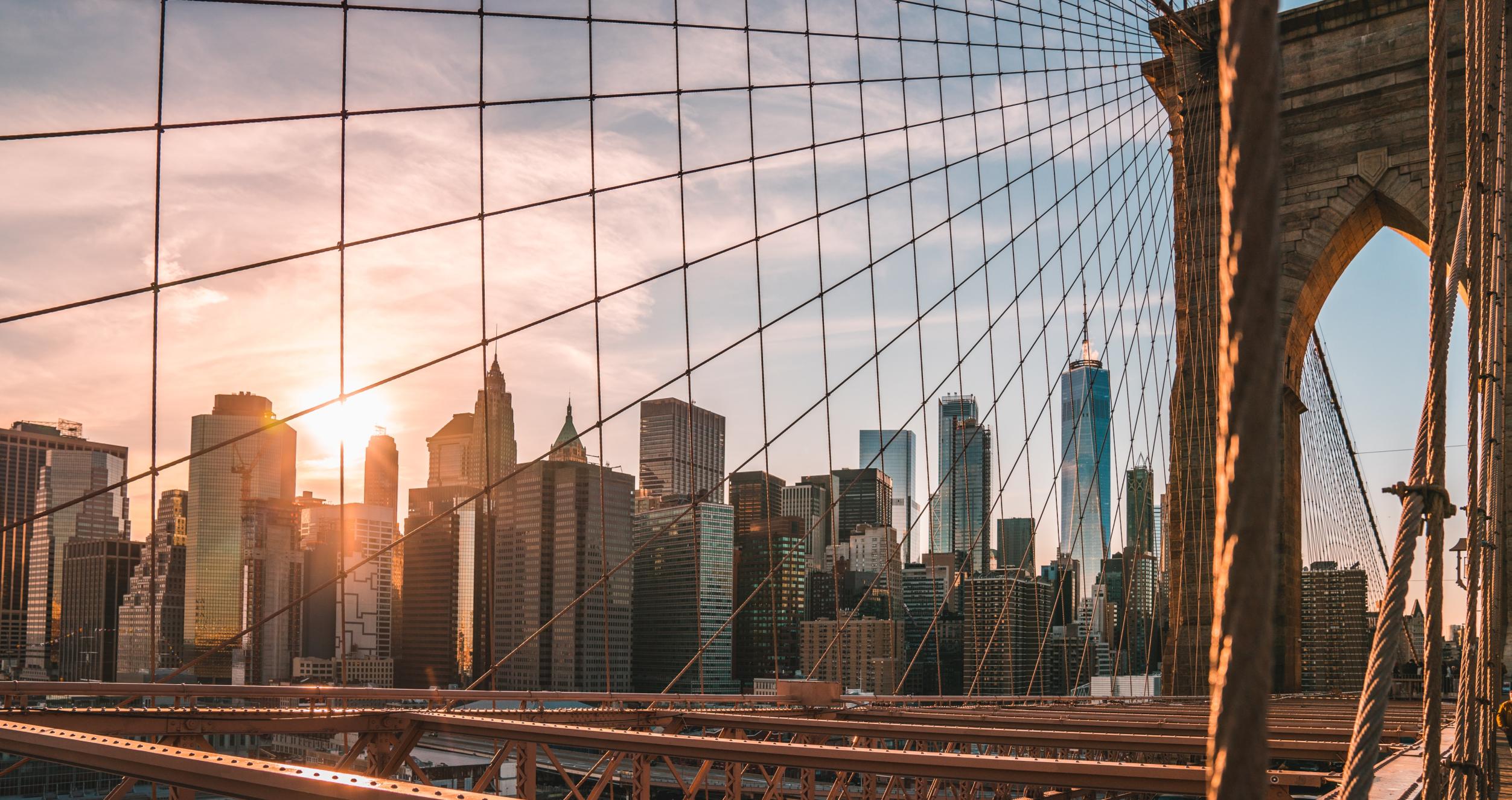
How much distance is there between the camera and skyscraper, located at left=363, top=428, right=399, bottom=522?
7.15 metres

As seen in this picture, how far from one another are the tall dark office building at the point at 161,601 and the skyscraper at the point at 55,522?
261 mm

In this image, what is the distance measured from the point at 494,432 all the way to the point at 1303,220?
927 centimetres

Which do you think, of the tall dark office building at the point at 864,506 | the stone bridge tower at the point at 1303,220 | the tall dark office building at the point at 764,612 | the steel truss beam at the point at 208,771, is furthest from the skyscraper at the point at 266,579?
the tall dark office building at the point at 864,506

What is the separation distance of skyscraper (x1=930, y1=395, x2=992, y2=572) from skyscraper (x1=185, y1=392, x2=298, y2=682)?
643 centimetres

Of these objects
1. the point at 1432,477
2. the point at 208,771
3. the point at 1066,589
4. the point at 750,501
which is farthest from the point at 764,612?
the point at 208,771

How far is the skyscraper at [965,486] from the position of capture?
1402 centimetres

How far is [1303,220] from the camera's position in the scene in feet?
44.1

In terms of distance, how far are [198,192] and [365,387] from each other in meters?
1.33

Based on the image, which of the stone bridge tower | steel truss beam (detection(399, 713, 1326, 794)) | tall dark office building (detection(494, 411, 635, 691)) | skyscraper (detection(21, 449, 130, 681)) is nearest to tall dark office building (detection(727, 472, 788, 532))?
tall dark office building (detection(494, 411, 635, 691))

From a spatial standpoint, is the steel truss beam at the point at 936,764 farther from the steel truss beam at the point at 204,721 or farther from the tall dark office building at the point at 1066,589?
the tall dark office building at the point at 1066,589

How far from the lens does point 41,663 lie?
6.09 m

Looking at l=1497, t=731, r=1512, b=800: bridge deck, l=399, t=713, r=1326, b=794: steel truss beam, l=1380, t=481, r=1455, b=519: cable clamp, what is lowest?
l=1497, t=731, r=1512, b=800: bridge deck

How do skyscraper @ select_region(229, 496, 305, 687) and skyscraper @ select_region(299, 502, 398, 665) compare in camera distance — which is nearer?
skyscraper @ select_region(299, 502, 398, 665)

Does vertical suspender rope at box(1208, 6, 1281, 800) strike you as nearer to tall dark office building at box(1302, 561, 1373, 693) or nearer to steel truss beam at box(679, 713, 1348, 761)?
steel truss beam at box(679, 713, 1348, 761)
